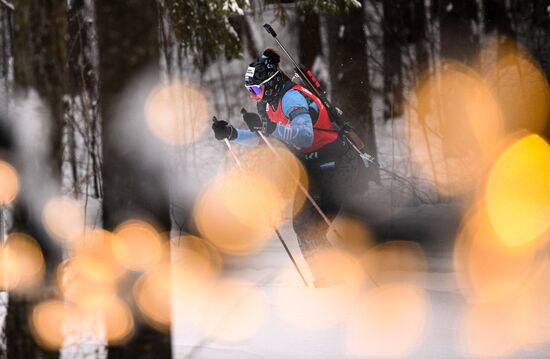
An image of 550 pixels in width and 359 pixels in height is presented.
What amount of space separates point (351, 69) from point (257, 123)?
446 centimetres

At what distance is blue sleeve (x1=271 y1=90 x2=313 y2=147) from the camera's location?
6.70 metres

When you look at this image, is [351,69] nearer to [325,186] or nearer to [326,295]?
[325,186]

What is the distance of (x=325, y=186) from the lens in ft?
23.5

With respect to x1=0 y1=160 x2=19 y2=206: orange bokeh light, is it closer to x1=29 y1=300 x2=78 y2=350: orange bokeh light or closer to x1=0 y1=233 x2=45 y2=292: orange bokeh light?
x1=0 y1=233 x2=45 y2=292: orange bokeh light

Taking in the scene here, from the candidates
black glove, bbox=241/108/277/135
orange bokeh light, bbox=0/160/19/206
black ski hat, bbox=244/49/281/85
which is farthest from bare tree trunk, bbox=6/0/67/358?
black glove, bbox=241/108/277/135

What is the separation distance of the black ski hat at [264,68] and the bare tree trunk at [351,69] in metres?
4.73

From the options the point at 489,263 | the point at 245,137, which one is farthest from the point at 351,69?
the point at 245,137

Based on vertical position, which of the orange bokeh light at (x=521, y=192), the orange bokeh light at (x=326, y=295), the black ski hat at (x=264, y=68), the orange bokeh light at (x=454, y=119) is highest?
the black ski hat at (x=264, y=68)

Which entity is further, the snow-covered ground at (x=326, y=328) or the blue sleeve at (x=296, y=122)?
the blue sleeve at (x=296, y=122)

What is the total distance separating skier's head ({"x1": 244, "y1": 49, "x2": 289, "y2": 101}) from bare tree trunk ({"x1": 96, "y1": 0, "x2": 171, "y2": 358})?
298cm

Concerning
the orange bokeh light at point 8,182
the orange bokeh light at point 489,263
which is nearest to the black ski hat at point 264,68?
the orange bokeh light at point 489,263

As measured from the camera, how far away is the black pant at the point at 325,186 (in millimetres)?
7141

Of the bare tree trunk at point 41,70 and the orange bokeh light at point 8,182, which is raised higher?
the bare tree trunk at point 41,70

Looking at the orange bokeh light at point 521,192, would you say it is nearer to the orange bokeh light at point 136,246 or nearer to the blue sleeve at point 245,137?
the blue sleeve at point 245,137
